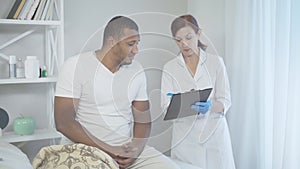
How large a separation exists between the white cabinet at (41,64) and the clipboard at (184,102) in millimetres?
690

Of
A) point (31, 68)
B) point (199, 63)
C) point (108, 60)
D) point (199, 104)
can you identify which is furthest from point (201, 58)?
point (31, 68)

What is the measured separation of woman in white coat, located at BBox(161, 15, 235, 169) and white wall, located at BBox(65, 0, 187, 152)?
0.07 metres

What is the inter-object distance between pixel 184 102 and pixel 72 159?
24.9 inches

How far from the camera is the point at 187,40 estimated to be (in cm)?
199

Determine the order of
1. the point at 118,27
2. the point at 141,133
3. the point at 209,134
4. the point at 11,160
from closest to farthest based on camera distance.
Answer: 1. the point at 11,160
2. the point at 118,27
3. the point at 141,133
4. the point at 209,134

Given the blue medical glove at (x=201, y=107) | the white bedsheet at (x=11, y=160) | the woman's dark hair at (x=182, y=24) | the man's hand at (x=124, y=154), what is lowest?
the man's hand at (x=124, y=154)

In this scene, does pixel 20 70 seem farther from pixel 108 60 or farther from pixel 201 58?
pixel 201 58

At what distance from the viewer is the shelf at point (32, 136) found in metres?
2.05

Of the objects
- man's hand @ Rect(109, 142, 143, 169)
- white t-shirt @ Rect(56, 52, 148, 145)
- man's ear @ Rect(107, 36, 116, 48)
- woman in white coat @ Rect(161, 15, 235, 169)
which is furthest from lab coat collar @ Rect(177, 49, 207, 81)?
man's hand @ Rect(109, 142, 143, 169)

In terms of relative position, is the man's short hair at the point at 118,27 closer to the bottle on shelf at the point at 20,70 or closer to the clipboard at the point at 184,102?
the clipboard at the point at 184,102

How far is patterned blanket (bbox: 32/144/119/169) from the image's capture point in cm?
149

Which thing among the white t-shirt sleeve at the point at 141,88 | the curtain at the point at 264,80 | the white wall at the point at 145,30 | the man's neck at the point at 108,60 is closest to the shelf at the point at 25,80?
the white wall at the point at 145,30

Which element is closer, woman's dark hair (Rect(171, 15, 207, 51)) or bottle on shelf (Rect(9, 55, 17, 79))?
woman's dark hair (Rect(171, 15, 207, 51))

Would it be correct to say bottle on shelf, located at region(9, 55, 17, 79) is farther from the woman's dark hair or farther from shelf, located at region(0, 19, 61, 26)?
the woman's dark hair
